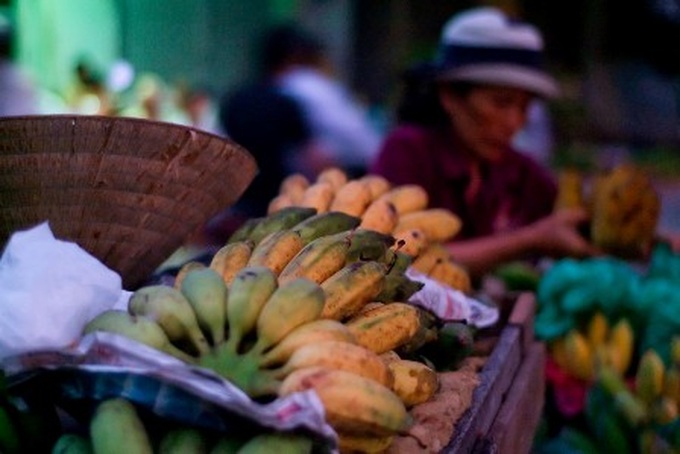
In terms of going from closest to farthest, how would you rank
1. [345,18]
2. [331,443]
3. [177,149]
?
[331,443] < [177,149] < [345,18]

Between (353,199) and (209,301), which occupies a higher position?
(209,301)

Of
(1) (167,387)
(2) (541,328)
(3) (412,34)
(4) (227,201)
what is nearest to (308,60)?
(2) (541,328)

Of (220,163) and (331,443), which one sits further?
(220,163)

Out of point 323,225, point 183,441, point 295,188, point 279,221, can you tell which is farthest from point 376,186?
point 183,441

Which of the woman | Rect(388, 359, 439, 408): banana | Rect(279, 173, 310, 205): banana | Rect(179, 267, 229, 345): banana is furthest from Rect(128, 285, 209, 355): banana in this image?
the woman

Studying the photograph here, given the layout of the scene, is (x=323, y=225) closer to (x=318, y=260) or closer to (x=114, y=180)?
(x=318, y=260)

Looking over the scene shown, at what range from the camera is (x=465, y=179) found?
4.34 metres

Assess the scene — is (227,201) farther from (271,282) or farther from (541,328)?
(541,328)

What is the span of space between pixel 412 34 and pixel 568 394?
10857 mm

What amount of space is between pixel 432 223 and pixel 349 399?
1514 millimetres

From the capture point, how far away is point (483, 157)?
4.34 m

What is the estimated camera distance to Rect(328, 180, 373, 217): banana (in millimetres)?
2896

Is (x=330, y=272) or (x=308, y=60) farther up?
(x=330, y=272)

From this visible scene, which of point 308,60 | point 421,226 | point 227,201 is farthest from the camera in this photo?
point 308,60
